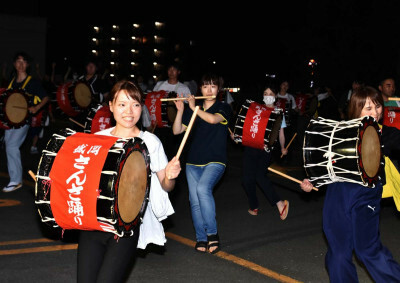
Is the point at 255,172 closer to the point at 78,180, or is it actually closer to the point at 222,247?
the point at 222,247

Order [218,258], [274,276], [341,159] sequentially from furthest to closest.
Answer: [218,258] → [274,276] → [341,159]

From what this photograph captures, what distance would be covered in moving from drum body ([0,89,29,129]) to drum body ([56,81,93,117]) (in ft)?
7.09

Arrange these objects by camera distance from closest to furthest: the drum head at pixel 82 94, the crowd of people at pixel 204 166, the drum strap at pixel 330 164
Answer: the crowd of people at pixel 204 166 → the drum strap at pixel 330 164 → the drum head at pixel 82 94

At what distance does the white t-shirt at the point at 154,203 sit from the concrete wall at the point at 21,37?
87.5 ft

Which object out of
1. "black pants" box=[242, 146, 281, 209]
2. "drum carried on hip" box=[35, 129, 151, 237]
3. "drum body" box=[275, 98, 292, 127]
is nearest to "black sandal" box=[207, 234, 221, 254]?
"black pants" box=[242, 146, 281, 209]

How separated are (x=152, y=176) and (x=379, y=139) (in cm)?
176

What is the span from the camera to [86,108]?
1106cm

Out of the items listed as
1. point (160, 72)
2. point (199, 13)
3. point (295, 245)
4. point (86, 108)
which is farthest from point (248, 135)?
point (160, 72)

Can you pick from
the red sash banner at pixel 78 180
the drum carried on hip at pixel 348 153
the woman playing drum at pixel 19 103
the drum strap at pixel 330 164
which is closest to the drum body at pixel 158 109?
the woman playing drum at pixel 19 103

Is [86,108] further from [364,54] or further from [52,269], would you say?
[364,54]

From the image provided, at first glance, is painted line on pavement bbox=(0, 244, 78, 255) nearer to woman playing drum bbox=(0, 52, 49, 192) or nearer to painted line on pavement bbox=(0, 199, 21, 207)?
painted line on pavement bbox=(0, 199, 21, 207)

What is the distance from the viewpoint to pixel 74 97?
1093cm

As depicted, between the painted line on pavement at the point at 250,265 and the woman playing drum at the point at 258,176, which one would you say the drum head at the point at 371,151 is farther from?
the woman playing drum at the point at 258,176

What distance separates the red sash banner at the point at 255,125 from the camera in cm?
757
